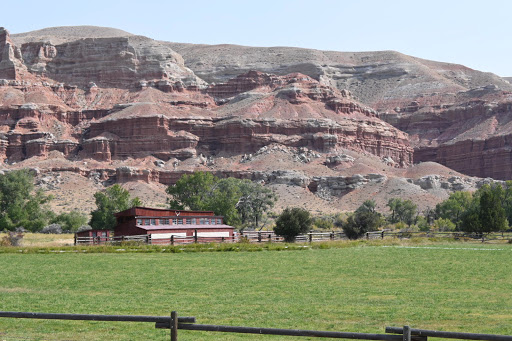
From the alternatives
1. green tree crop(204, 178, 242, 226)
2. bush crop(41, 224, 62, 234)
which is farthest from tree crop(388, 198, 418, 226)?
bush crop(41, 224, 62, 234)

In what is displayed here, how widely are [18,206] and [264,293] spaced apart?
70.1 m

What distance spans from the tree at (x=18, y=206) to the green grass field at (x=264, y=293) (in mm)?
50416

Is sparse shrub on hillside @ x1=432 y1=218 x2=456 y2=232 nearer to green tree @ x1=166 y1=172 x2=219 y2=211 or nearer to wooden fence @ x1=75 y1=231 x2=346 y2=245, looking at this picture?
wooden fence @ x1=75 y1=231 x2=346 y2=245

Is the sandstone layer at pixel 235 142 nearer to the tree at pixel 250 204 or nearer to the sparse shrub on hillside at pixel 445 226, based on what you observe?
the sparse shrub on hillside at pixel 445 226

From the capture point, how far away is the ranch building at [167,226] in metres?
54.3

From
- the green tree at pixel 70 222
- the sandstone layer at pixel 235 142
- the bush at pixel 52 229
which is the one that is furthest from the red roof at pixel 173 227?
the sandstone layer at pixel 235 142

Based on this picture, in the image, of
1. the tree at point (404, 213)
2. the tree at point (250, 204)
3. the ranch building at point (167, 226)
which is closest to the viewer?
the ranch building at point (167, 226)

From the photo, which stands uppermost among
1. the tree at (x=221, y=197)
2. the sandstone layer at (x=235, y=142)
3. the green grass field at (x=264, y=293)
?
the sandstone layer at (x=235, y=142)

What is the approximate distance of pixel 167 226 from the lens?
187ft

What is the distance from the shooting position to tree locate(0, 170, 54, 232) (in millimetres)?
82250

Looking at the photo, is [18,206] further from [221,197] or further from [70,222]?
[221,197]

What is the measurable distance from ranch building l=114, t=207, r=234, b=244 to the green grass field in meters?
20.4

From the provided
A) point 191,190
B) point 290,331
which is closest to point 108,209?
point 191,190

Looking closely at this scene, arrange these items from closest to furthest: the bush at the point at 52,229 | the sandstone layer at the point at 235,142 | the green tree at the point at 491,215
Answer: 1. the green tree at the point at 491,215
2. the bush at the point at 52,229
3. the sandstone layer at the point at 235,142
